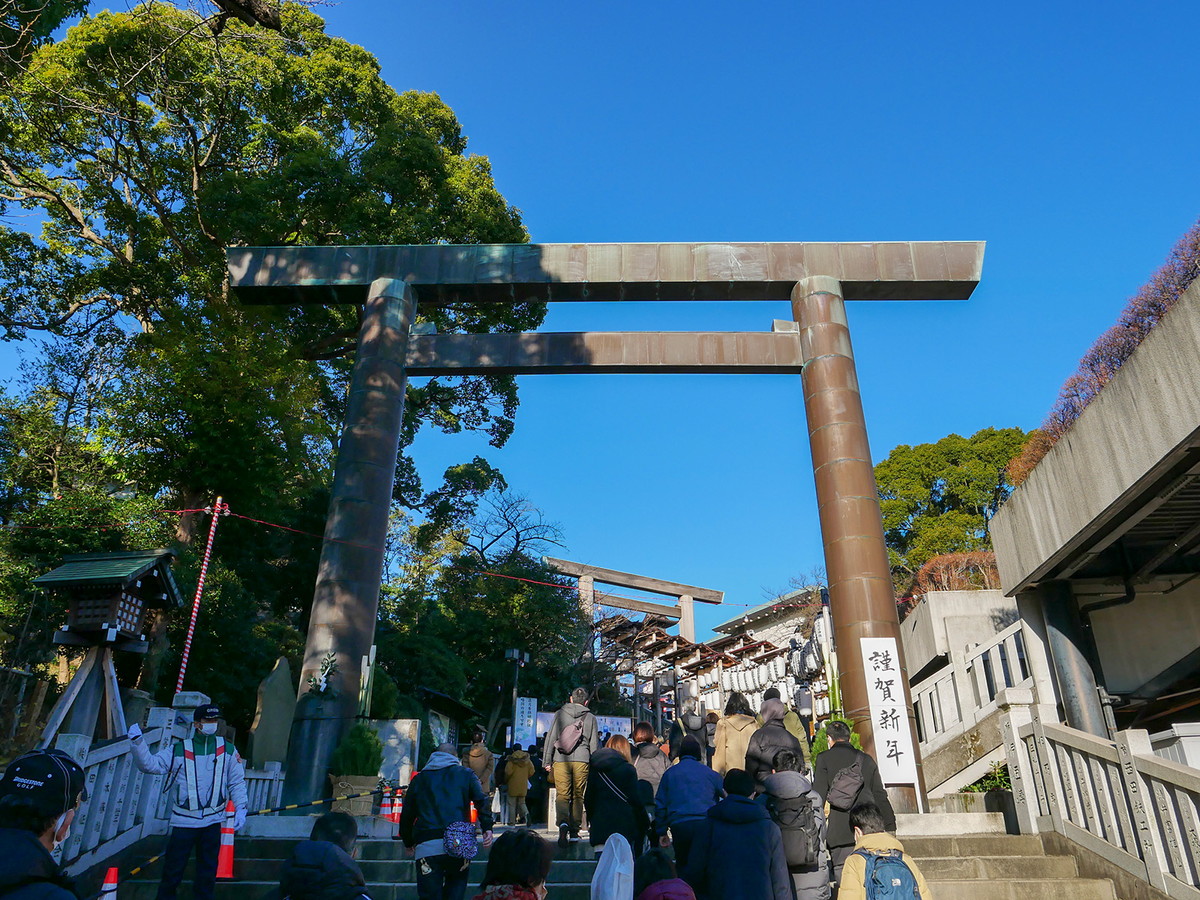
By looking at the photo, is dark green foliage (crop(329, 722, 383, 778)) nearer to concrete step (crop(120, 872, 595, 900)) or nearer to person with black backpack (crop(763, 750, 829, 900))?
concrete step (crop(120, 872, 595, 900))

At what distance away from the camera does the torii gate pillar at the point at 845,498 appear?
10.3 meters

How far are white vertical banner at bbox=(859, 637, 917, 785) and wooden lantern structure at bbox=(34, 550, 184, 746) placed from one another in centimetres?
771

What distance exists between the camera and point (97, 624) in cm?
741

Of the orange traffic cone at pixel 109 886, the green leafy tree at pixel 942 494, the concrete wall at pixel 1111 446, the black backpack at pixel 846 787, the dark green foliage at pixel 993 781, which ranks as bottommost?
the orange traffic cone at pixel 109 886

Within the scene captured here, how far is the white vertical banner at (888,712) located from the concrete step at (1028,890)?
9.84 feet

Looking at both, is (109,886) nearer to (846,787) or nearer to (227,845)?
(227,845)

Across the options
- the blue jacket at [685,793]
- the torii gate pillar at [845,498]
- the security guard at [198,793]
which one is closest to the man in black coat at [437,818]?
the blue jacket at [685,793]

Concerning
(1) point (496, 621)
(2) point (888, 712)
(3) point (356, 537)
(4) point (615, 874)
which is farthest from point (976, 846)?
(1) point (496, 621)

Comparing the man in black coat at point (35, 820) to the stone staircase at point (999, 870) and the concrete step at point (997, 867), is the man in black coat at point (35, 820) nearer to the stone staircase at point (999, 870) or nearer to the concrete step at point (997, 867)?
the stone staircase at point (999, 870)

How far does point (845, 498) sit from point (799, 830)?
7260 mm

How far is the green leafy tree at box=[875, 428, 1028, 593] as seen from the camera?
2533 cm

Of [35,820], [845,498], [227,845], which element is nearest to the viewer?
[35,820]

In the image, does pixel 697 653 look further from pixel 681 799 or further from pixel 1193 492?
pixel 681 799

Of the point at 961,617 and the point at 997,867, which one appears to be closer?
the point at 997,867
